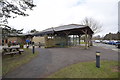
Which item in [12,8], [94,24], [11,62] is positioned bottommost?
[11,62]

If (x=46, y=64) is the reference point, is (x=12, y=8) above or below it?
above

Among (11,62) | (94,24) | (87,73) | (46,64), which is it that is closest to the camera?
(87,73)

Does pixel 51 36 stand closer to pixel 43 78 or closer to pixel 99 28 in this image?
pixel 43 78

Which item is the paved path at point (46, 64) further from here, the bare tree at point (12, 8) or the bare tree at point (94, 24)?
the bare tree at point (94, 24)

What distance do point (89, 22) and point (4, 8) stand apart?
31037mm

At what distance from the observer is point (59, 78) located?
3.30 m

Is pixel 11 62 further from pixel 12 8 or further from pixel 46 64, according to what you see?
pixel 12 8

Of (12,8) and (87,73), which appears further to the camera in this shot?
(12,8)

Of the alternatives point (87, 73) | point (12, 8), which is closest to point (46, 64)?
point (87, 73)

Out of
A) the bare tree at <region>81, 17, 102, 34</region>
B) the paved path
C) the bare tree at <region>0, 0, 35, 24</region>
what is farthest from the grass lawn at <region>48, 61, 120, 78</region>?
the bare tree at <region>81, 17, 102, 34</region>

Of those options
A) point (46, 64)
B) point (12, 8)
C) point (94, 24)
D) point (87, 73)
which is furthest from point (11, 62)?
point (94, 24)

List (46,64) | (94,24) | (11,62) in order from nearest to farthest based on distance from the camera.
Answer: (46,64)
(11,62)
(94,24)

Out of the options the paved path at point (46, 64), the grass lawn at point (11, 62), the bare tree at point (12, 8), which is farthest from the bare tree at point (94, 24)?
the grass lawn at point (11, 62)

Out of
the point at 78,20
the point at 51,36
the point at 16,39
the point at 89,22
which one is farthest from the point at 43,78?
the point at 78,20
